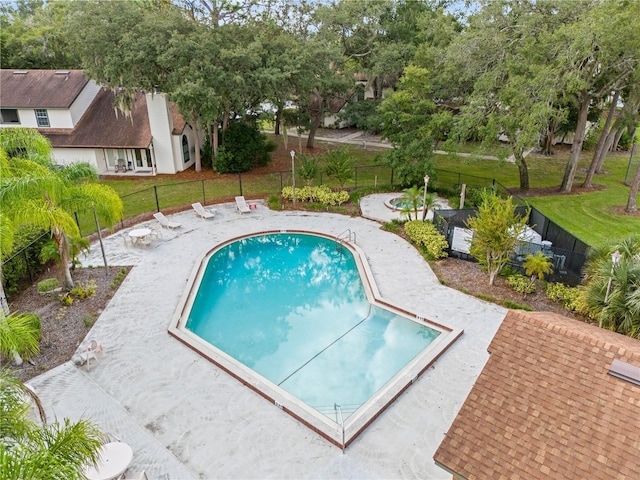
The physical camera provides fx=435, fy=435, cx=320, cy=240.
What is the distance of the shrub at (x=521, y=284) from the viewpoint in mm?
13320

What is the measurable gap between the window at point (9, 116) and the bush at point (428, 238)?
25877mm

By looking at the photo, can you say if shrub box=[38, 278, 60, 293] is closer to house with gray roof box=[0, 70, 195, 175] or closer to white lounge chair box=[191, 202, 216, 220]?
white lounge chair box=[191, 202, 216, 220]

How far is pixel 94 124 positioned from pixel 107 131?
1278 mm

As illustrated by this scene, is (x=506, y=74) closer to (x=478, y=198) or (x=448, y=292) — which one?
(x=478, y=198)

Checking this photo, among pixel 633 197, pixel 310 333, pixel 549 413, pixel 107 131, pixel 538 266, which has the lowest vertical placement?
pixel 310 333

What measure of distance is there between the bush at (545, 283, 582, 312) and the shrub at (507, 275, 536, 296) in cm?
47

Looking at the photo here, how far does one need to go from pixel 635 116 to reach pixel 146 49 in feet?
80.0

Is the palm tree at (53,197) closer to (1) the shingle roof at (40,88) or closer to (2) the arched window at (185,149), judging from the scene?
(2) the arched window at (185,149)

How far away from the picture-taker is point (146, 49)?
21.2m

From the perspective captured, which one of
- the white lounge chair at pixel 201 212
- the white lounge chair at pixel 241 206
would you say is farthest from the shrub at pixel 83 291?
the white lounge chair at pixel 241 206

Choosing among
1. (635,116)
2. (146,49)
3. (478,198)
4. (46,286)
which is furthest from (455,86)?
(46,286)

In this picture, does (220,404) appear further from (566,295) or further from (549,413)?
(566,295)

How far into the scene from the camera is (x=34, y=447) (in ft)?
13.8

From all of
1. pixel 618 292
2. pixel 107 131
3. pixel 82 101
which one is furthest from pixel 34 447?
pixel 82 101
